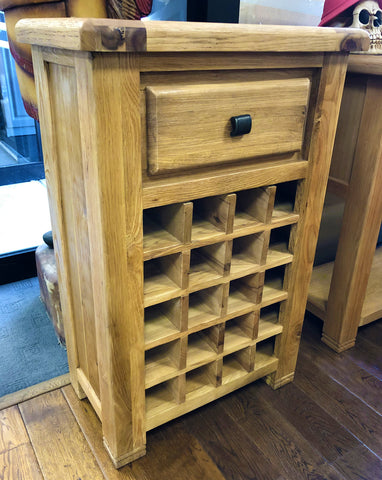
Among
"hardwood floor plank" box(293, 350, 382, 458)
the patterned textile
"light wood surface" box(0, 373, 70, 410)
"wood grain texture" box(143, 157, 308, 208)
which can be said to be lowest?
"hardwood floor plank" box(293, 350, 382, 458)

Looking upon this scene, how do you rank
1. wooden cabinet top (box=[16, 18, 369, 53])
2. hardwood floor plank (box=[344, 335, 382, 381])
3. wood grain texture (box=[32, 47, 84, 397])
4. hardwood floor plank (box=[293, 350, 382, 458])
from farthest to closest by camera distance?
1. hardwood floor plank (box=[344, 335, 382, 381])
2. hardwood floor plank (box=[293, 350, 382, 458])
3. wood grain texture (box=[32, 47, 84, 397])
4. wooden cabinet top (box=[16, 18, 369, 53])

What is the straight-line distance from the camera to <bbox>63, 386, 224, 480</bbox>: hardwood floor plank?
3.45 feet

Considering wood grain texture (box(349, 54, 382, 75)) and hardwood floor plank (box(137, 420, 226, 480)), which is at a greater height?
wood grain texture (box(349, 54, 382, 75))

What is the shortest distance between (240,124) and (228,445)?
0.81 meters

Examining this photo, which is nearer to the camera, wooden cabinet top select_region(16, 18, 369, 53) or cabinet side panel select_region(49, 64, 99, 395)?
wooden cabinet top select_region(16, 18, 369, 53)

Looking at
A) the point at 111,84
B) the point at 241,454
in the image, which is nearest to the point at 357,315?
the point at 241,454

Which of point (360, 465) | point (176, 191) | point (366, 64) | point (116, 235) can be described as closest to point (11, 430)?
point (116, 235)

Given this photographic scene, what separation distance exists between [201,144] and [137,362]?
0.50m

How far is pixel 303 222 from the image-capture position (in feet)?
3.66

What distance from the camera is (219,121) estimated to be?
0.87m

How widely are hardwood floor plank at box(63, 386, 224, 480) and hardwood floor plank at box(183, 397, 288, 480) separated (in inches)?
1.0

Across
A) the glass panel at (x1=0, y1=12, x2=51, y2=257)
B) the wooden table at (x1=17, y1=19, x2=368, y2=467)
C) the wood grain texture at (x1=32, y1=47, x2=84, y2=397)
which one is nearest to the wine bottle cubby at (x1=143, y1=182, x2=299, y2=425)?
the wooden table at (x1=17, y1=19, x2=368, y2=467)

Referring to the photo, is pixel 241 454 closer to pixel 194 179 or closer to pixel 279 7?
pixel 194 179

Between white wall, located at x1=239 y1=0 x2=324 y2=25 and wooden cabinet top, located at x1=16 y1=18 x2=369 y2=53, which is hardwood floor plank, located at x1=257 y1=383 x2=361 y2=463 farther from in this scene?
white wall, located at x1=239 y1=0 x2=324 y2=25
